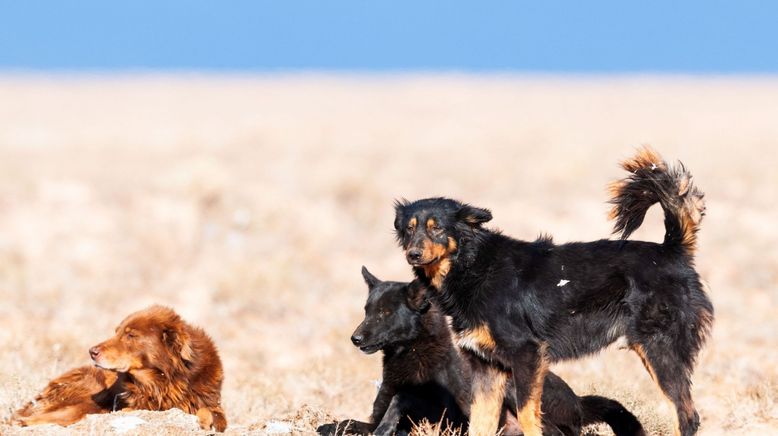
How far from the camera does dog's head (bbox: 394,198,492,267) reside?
302 inches

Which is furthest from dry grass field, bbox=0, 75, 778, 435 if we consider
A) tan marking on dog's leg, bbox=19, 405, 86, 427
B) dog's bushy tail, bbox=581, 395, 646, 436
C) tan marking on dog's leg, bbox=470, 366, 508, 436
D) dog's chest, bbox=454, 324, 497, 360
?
dog's chest, bbox=454, 324, 497, 360

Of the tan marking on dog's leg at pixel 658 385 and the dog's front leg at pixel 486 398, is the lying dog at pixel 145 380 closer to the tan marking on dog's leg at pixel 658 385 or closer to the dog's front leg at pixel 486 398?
the dog's front leg at pixel 486 398

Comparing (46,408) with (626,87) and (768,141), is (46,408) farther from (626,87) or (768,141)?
(626,87)

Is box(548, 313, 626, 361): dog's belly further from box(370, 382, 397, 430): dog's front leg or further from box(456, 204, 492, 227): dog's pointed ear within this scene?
box(370, 382, 397, 430): dog's front leg

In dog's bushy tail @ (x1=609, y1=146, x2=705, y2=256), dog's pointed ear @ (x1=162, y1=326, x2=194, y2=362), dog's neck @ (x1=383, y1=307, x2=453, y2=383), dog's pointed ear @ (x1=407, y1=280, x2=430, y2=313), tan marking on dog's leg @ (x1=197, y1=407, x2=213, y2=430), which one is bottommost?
tan marking on dog's leg @ (x1=197, y1=407, x2=213, y2=430)

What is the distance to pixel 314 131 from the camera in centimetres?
3322

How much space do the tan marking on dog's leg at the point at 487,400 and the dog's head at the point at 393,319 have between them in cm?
80

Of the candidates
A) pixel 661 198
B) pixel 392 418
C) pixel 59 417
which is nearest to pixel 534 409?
pixel 392 418

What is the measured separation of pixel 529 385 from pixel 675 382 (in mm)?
1089

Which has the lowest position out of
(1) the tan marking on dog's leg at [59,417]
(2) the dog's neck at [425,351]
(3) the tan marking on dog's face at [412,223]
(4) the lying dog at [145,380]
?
(1) the tan marking on dog's leg at [59,417]

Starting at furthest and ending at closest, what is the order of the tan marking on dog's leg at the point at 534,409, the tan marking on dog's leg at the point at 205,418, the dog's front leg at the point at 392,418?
the tan marking on dog's leg at the point at 205,418 < the dog's front leg at the point at 392,418 < the tan marking on dog's leg at the point at 534,409

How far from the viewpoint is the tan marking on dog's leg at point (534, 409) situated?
7348 mm

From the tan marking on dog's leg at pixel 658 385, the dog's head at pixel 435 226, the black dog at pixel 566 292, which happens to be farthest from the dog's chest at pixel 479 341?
the tan marking on dog's leg at pixel 658 385

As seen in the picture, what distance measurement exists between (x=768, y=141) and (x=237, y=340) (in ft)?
71.6
